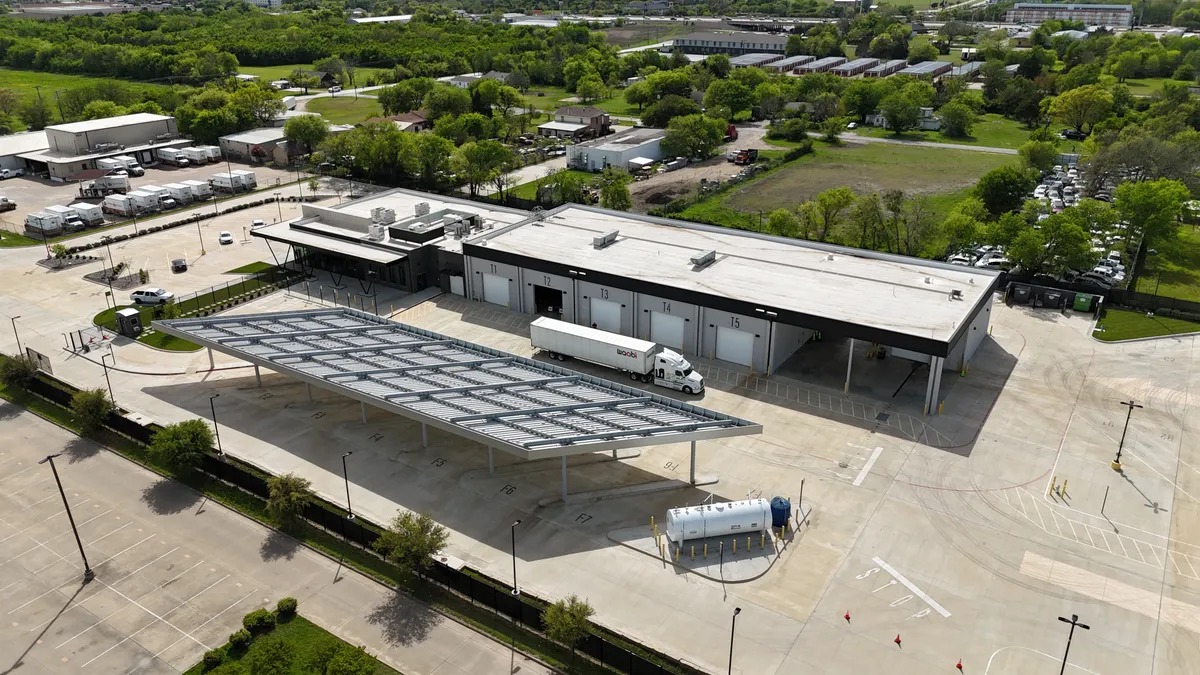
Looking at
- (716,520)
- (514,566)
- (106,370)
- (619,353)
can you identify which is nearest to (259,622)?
(514,566)

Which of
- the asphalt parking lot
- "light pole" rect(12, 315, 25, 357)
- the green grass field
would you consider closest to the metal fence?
"light pole" rect(12, 315, 25, 357)

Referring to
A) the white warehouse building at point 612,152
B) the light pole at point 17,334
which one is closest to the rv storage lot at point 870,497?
the light pole at point 17,334

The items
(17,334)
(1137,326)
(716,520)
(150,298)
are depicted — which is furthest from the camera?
(150,298)

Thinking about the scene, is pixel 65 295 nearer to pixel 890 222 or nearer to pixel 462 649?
pixel 462 649

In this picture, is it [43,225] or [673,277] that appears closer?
[673,277]

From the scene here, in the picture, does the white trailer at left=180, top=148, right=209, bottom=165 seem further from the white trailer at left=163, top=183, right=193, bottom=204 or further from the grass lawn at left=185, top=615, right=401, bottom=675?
the grass lawn at left=185, top=615, right=401, bottom=675

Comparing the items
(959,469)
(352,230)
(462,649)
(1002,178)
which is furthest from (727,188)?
(462,649)

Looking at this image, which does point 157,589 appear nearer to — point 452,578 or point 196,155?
point 452,578
